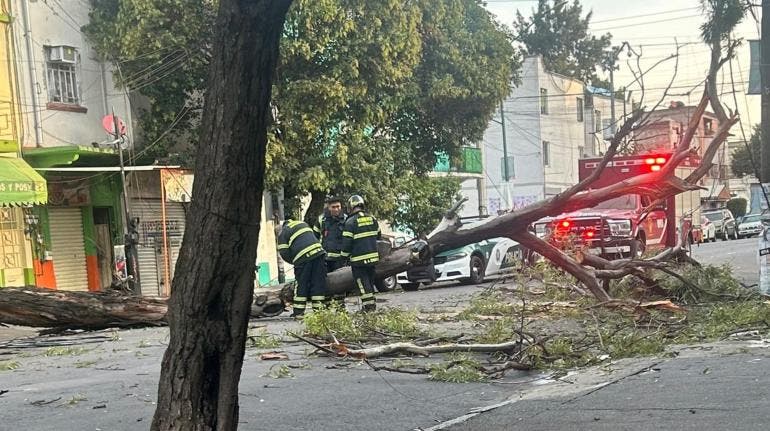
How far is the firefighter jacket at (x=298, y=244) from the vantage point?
10.6m

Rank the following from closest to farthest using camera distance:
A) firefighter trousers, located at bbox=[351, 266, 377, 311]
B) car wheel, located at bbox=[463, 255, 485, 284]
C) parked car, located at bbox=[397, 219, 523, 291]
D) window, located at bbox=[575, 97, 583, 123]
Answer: firefighter trousers, located at bbox=[351, 266, 377, 311] < parked car, located at bbox=[397, 219, 523, 291] < car wheel, located at bbox=[463, 255, 485, 284] < window, located at bbox=[575, 97, 583, 123]

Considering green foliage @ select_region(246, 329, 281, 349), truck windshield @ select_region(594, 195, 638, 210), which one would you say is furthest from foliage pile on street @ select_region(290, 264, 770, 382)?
truck windshield @ select_region(594, 195, 638, 210)

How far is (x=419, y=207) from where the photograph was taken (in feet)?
76.5

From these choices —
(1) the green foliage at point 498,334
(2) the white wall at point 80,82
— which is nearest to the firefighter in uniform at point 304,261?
(1) the green foliage at point 498,334

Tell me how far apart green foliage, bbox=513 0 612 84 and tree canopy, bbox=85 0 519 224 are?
120 ft

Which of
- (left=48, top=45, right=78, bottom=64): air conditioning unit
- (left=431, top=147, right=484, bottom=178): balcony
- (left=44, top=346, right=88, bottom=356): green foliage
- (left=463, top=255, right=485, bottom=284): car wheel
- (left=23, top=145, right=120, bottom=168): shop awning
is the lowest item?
(left=463, top=255, right=485, bottom=284): car wheel

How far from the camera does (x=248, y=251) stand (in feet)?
11.7

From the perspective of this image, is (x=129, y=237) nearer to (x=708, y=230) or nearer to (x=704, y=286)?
(x=704, y=286)

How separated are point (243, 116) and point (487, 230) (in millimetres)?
6931

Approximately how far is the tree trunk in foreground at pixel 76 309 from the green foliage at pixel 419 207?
40.5 ft

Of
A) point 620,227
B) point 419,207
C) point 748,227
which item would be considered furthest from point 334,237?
point 748,227

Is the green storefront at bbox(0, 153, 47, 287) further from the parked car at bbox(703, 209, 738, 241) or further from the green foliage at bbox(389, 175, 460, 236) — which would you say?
the parked car at bbox(703, 209, 738, 241)

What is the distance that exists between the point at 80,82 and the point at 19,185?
404cm

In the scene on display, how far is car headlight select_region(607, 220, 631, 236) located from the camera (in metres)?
16.0
